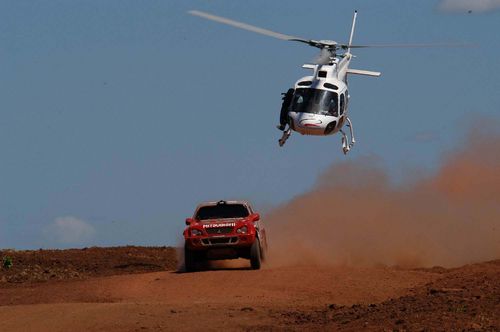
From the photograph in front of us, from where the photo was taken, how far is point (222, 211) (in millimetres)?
31422

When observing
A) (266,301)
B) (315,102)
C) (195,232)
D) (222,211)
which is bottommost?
(266,301)

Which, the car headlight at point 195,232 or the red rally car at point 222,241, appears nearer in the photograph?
the red rally car at point 222,241

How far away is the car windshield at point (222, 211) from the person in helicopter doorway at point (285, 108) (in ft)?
13.5

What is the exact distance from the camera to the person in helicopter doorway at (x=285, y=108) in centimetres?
3481

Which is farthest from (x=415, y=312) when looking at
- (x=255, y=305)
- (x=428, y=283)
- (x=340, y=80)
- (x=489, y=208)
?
(x=489, y=208)

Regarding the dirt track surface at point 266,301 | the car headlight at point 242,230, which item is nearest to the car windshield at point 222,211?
Answer: the car headlight at point 242,230

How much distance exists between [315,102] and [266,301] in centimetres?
1082

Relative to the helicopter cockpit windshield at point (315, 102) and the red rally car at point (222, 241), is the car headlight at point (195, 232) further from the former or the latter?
the helicopter cockpit windshield at point (315, 102)

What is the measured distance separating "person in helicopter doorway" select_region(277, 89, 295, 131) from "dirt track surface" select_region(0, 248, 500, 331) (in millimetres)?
5116

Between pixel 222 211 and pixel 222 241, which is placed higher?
pixel 222 211

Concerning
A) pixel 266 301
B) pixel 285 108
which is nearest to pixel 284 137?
pixel 285 108

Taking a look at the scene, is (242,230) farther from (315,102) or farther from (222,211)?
(315,102)

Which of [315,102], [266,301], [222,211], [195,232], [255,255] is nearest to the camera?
[266,301]

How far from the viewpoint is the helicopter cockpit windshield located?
3434cm
